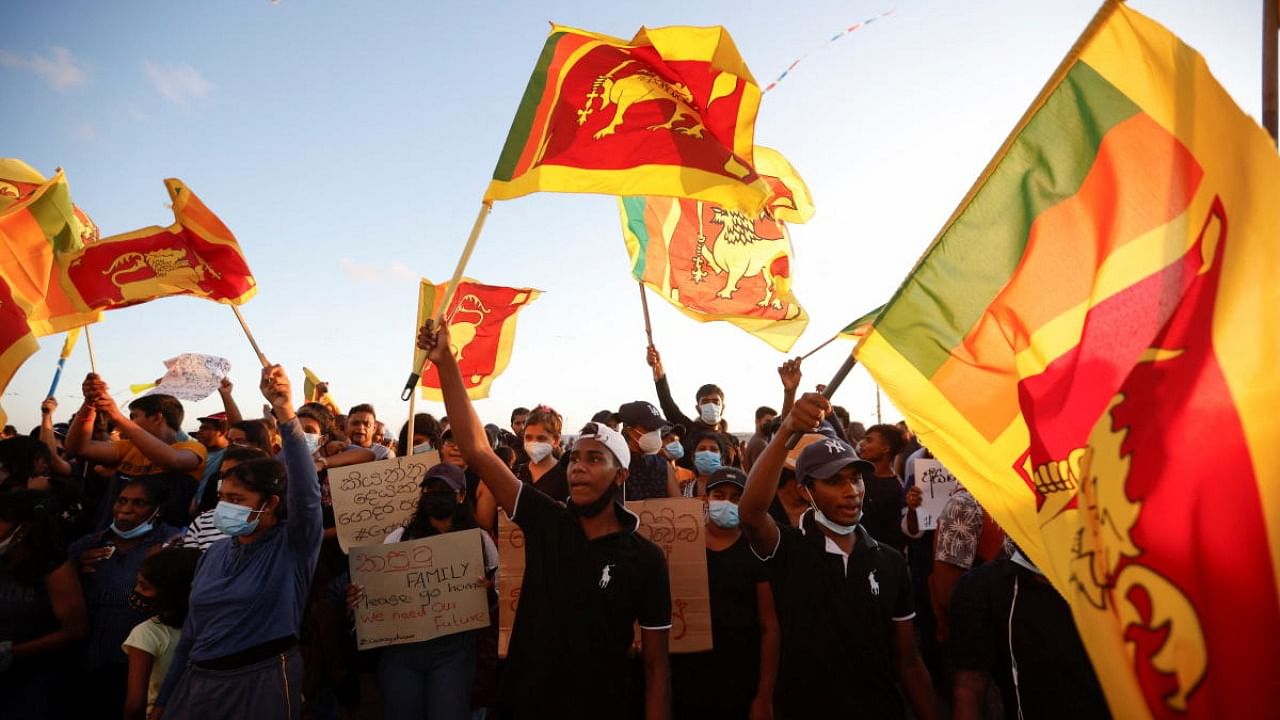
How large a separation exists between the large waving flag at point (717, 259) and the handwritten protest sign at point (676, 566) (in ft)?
8.15

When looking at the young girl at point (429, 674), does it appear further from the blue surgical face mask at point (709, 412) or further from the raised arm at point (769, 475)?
the blue surgical face mask at point (709, 412)

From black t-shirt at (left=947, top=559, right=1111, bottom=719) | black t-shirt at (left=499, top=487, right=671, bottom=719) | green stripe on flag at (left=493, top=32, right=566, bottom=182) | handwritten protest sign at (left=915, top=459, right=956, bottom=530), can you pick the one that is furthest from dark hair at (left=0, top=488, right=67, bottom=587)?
handwritten protest sign at (left=915, top=459, right=956, bottom=530)

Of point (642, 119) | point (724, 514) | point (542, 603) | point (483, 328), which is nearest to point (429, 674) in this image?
point (542, 603)

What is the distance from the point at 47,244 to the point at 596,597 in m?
5.81

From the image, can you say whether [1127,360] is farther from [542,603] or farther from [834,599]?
[542,603]

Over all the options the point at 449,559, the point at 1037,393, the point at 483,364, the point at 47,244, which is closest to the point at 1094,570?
the point at 1037,393

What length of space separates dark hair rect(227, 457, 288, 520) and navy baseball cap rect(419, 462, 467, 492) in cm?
109

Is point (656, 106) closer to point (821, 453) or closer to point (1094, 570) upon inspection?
→ point (821, 453)

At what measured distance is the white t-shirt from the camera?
3693 millimetres

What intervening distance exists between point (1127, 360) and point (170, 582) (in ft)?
14.5

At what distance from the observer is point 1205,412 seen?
1.90m

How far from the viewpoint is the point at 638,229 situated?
275 inches

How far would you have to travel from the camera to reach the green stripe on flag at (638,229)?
6.78 meters

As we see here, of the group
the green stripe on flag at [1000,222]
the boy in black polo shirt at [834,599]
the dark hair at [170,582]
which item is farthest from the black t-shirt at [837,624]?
the dark hair at [170,582]
